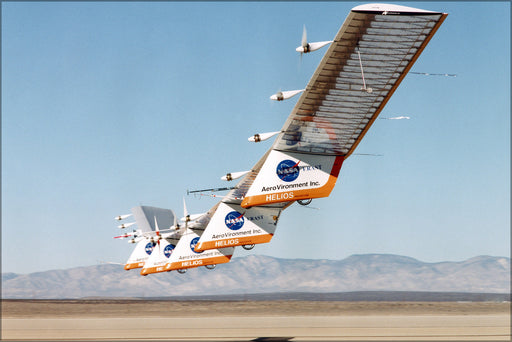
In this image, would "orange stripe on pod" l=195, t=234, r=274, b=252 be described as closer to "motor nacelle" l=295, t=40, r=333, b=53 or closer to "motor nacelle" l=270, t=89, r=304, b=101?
"motor nacelle" l=270, t=89, r=304, b=101

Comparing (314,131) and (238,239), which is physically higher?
(314,131)

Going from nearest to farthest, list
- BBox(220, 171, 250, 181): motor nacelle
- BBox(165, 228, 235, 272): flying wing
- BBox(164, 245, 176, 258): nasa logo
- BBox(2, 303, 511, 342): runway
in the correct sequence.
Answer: BBox(2, 303, 511, 342): runway, BBox(220, 171, 250, 181): motor nacelle, BBox(165, 228, 235, 272): flying wing, BBox(164, 245, 176, 258): nasa logo

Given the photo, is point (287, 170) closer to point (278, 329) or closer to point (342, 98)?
point (342, 98)

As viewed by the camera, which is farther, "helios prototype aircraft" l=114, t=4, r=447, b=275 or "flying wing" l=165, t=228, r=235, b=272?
"flying wing" l=165, t=228, r=235, b=272

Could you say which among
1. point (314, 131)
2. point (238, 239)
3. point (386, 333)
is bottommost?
point (386, 333)

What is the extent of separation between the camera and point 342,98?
33375 millimetres

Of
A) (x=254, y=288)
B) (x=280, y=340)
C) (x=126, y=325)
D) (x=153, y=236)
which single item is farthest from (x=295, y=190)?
(x=254, y=288)

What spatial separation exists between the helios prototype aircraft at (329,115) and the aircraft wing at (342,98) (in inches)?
1.7

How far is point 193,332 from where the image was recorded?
33219mm

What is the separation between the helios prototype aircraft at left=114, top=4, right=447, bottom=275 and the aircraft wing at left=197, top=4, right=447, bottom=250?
4 cm

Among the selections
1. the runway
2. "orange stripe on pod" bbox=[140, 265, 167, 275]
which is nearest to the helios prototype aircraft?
the runway

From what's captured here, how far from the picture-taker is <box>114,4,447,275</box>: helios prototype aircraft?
87.0ft

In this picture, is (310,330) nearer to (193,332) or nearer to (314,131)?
(193,332)

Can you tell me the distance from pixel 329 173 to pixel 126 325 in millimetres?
16186
